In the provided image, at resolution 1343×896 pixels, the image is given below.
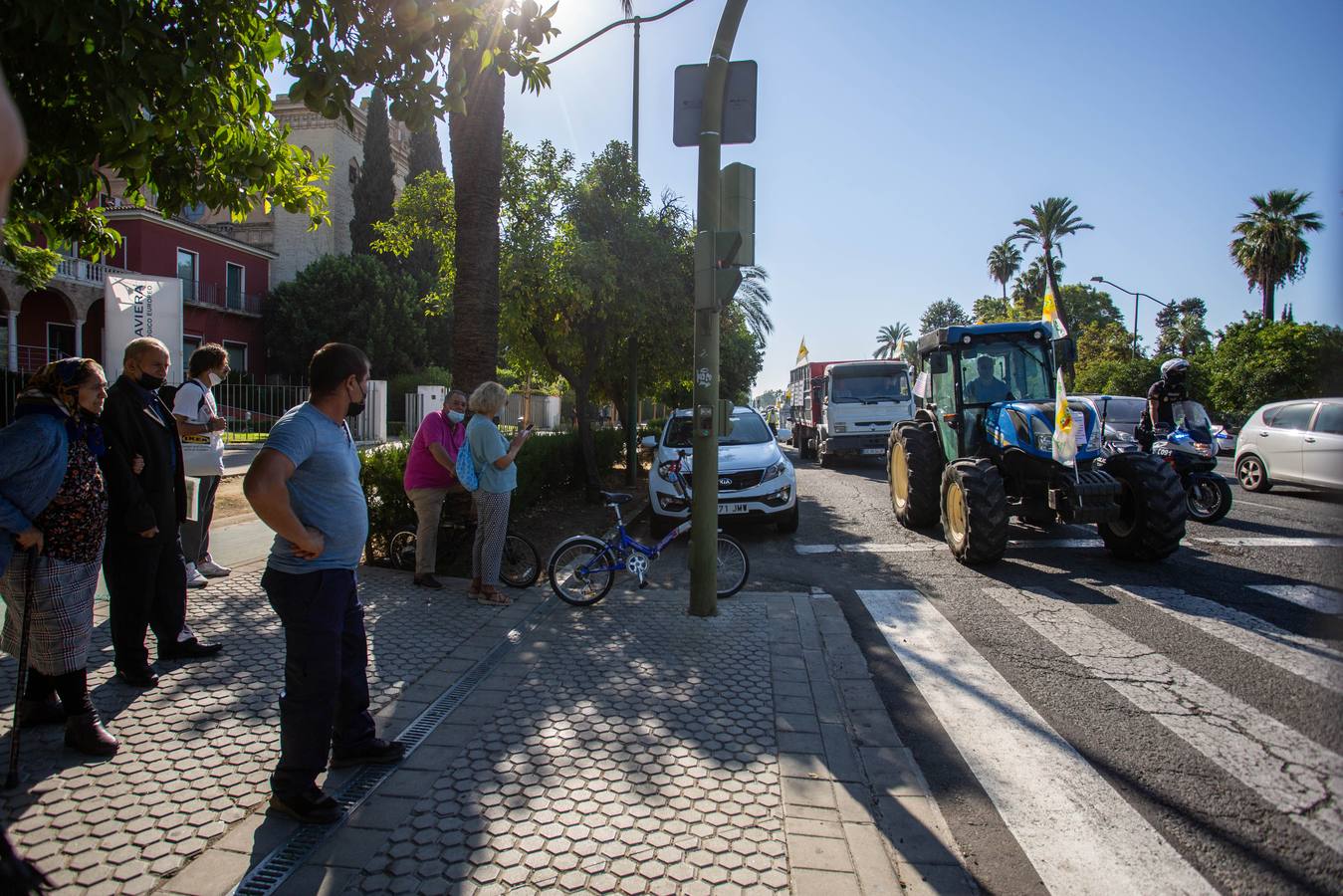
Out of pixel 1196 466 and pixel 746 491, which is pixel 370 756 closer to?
pixel 746 491

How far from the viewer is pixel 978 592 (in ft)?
22.3

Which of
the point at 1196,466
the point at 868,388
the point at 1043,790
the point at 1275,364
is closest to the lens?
the point at 1043,790

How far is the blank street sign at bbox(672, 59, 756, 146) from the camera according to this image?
6043mm

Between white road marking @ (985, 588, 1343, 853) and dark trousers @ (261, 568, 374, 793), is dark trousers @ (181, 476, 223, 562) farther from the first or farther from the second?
white road marking @ (985, 588, 1343, 853)

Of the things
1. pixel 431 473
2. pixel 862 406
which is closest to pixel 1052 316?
pixel 431 473

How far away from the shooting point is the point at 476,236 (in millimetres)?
8109

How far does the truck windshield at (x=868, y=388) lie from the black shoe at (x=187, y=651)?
1751 cm

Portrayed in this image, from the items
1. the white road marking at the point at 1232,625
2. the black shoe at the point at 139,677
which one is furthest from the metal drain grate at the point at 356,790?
the white road marking at the point at 1232,625

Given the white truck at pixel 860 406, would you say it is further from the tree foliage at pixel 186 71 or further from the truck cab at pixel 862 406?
the tree foliage at pixel 186 71

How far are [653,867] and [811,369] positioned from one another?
2281cm

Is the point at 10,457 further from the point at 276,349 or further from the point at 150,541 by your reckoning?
the point at 276,349

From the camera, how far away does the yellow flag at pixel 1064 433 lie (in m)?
7.11

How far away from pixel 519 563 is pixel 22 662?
12.8 ft

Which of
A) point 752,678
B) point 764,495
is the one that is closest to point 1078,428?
point 764,495
